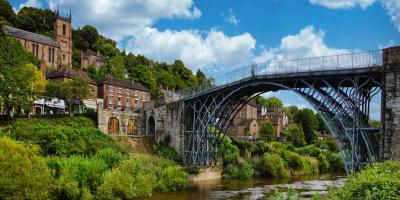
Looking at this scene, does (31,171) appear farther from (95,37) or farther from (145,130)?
(95,37)

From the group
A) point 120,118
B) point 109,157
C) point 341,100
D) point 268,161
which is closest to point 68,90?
point 120,118

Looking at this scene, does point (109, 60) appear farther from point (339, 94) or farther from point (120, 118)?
point (339, 94)

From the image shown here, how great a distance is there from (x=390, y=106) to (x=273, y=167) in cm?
2460

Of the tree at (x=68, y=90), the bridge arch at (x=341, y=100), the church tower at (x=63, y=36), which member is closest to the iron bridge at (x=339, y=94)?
the bridge arch at (x=341, y=100)

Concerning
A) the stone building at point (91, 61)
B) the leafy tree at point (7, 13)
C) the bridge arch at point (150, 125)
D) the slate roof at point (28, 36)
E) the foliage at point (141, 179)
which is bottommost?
the foliage at point (141, 179)

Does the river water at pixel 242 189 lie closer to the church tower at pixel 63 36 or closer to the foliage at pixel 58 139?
the foliage at pixel 58 139

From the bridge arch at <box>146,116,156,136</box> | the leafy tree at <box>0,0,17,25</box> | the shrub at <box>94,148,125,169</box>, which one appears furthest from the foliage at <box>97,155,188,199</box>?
the leafy tree at <box>0,0,17,25</box>

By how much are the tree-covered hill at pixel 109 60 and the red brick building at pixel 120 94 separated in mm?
9197

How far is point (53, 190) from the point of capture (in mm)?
26078

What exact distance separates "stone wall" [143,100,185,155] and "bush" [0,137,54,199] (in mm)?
20050

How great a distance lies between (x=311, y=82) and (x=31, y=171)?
1951 cm

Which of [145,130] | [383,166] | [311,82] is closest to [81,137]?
[145,130]

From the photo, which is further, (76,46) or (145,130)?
(76,46)

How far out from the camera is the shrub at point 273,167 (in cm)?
4731
